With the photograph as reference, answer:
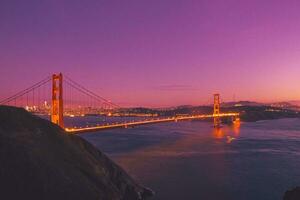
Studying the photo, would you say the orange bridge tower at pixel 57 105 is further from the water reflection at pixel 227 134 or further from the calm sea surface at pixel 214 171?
the water reflection at pixel 227 134

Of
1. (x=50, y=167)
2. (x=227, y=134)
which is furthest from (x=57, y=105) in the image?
(x=227, y=134)

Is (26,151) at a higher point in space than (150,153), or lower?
higher

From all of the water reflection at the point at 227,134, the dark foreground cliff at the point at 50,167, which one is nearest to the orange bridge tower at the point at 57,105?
the dark foreground cliff at the point at 50,167

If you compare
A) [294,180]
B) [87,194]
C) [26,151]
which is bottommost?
[294,180]

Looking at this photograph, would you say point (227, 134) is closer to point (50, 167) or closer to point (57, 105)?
point (57, 105)

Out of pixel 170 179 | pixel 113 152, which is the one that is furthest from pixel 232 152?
pixel 170 179

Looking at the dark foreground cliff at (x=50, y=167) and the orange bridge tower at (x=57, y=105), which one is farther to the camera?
the orange bridge tower at (x=57, y=105)

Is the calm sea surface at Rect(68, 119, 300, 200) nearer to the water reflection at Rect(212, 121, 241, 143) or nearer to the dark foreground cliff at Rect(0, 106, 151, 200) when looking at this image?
the dark foreground cliff at Rect(0, 106, 151, 200)

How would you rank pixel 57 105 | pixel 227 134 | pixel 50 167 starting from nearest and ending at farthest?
pixel 50 167 → pixel 57 105 → pixel 227 134

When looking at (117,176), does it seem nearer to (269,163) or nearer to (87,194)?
(87,194)
